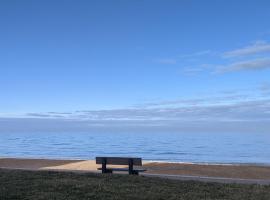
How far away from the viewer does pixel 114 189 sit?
35.7ft

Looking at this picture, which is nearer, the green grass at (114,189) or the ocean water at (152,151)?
the green grass at (114,189)

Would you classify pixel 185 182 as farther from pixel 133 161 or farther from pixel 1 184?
pixel 1 184

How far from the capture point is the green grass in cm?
1009

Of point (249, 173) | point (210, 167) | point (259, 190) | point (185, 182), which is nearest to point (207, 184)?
point (185, 182)

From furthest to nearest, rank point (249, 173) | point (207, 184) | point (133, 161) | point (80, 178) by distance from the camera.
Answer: point (249, 173)
point (133, 161)
point (80, 178)
point (207, 184)

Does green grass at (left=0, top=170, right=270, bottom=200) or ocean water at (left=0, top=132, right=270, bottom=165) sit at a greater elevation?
ocean water at (left=0, top=132, right=270, bottom=165)

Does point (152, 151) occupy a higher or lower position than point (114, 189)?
higher

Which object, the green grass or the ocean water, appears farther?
the ocean water

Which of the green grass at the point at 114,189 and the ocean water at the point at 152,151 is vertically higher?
the ocean water at the point at 152,151

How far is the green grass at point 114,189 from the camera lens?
1009 centimetres

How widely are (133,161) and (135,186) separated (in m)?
3.78

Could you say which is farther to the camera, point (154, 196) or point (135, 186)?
point (135, 186)

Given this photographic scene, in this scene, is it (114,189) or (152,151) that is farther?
(152,151)

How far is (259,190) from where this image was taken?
11133 mm
